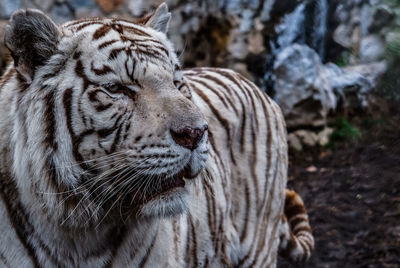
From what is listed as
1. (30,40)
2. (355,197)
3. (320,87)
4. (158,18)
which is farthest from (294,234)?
(320,87)

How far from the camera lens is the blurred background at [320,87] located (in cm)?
452

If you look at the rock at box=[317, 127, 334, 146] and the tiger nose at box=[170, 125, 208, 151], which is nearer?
the tiger nose at box=[170, 125, 208, 151]

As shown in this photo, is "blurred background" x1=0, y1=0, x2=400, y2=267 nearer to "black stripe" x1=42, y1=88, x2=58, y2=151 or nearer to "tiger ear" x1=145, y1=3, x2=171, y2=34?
"tiger ear" x1=145, y1=3, x2=171, y2=34

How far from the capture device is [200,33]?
19.1 feet

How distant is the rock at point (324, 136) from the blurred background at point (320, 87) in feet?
0.04

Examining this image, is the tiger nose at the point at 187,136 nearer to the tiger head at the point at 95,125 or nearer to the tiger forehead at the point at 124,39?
the tiger head at the point at 95,125

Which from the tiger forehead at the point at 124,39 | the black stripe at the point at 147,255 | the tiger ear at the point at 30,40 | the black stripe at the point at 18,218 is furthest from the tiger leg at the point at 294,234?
the tiger ear at the point at 30,40

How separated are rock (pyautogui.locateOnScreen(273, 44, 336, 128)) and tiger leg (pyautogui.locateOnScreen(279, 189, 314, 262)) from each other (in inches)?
106

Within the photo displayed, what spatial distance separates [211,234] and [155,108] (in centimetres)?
99

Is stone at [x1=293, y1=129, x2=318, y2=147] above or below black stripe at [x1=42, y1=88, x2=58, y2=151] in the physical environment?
below

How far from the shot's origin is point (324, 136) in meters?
6.24

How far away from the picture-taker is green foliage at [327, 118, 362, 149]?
614cm

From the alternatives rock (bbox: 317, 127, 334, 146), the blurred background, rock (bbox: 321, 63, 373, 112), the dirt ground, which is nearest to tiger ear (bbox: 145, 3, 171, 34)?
the dirt ground

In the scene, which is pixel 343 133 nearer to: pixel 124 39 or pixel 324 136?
pixel 324 136
